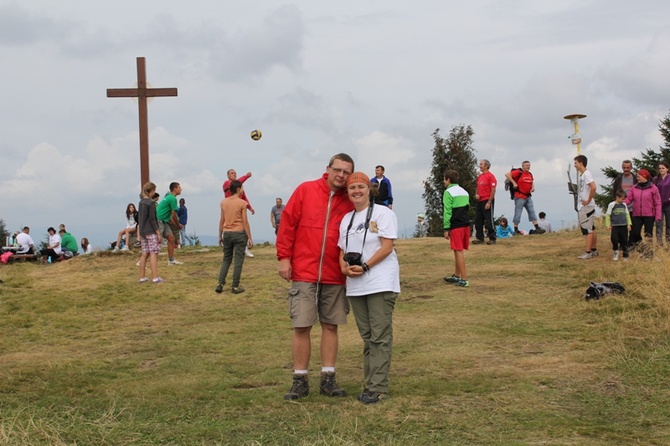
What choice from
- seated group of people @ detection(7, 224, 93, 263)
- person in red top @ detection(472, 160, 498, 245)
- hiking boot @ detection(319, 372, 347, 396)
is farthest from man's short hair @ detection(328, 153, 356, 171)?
seated group of people @ detection(7, 224, 93, 263)

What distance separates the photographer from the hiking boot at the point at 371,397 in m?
6.17

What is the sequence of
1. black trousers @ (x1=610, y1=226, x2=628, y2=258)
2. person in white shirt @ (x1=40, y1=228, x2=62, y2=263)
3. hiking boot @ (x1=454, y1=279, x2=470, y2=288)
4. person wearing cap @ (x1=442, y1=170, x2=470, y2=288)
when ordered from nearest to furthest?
person wearing cap @ (x1=442, y1=170, x2=470, y2=288) < hiking boot @ (x1=454, y1=279, x2=470, y2=288) < black trousers @ (x1=610, y1=226, x2=628, y2=258) < person in white shirt @ (x1=40, y1=228, x2=62, y2=263)

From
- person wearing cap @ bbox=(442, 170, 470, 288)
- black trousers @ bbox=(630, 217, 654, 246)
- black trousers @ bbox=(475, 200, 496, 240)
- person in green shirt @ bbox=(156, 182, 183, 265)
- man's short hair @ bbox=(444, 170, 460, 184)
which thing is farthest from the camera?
black trousers @ bbox=(475, 200, 496, 240)

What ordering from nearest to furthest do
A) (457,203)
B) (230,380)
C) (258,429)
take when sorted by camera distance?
1. (258,429)
2. (230,380)
3. (457,203)

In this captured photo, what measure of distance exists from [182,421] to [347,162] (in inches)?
98.6

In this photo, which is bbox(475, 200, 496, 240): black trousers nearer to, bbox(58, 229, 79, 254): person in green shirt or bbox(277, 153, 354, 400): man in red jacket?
bbox(277, 153, 354, 400): man in red jacket

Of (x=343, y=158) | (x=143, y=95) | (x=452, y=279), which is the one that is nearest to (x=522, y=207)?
(x=452, y=279)

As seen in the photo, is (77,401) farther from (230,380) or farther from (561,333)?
(561,333)

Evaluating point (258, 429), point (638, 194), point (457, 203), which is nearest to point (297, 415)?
point (258, 429)

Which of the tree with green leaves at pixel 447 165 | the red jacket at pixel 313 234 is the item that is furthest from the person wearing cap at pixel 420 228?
the red jacket at pixel 313 234

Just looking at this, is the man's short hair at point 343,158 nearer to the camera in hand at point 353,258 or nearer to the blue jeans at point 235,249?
the camera in hand at point 353,258

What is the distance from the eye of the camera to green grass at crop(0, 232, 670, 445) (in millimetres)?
5441

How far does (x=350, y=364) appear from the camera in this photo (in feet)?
26.2

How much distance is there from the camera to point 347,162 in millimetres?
6492
